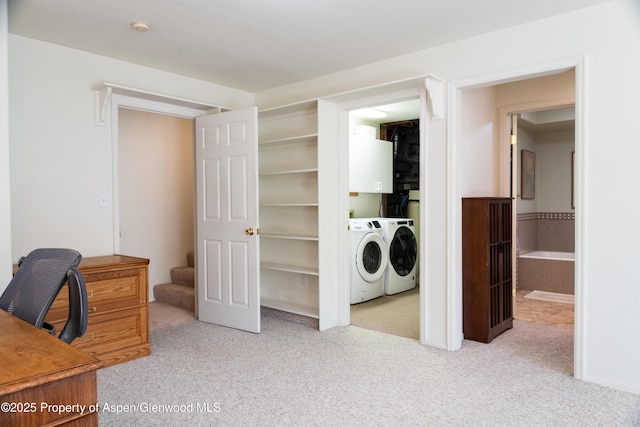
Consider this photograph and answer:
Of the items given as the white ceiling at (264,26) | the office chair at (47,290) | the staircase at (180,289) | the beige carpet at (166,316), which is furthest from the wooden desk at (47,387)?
the staircase at (180,289)

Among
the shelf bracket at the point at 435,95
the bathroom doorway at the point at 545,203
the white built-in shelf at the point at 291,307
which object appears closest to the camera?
the shelf bracket at the point at 435,95

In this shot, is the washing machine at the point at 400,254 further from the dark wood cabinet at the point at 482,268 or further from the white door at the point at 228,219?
the white door at the point at 228,219

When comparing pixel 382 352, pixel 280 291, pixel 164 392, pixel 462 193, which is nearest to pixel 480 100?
pixel 462 193

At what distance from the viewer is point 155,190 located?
17.1 ft

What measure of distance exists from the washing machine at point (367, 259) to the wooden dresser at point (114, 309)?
2.14m

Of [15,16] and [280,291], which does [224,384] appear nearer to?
[280,291]

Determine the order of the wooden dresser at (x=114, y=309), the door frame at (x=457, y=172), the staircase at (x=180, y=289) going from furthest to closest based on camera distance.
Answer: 1. the staircase at (x=180, y=289)
2. the wooden dresser at (x=114, y=309)
3. the door frame at (x=457, y=172)

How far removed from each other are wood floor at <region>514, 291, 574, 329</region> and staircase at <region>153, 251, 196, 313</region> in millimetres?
3322

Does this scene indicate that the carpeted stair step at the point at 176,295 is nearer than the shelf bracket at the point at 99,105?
No

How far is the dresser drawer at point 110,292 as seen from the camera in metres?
2.83

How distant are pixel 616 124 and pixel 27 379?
3011 millimetres

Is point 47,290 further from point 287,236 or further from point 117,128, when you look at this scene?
point 287,236

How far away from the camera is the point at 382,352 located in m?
3.22

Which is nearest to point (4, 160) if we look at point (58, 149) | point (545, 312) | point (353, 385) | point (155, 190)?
point (58, 149)
